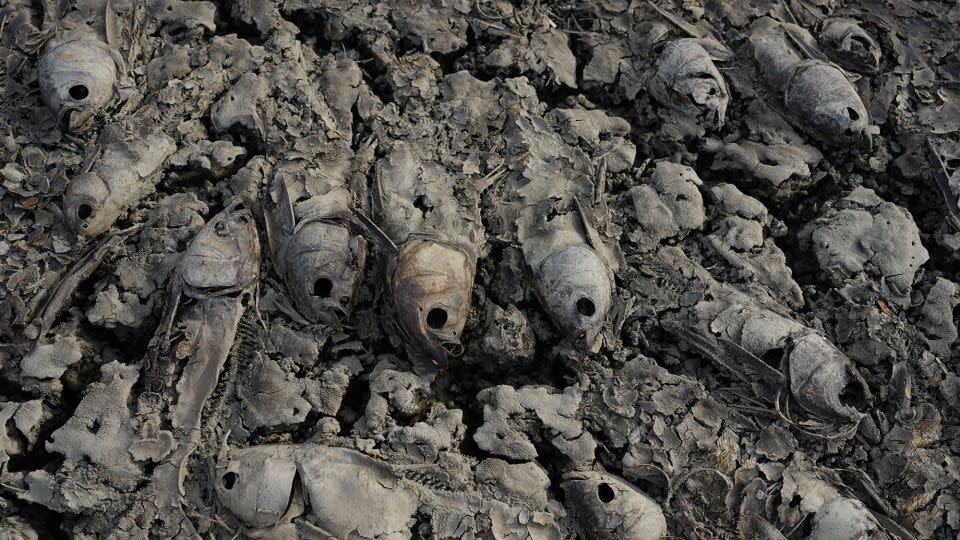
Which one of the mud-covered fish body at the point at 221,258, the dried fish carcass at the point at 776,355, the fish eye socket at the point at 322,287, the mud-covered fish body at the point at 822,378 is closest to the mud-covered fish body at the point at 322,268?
the fish eye socket at the point at 322,287

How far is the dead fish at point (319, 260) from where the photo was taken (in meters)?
2.62

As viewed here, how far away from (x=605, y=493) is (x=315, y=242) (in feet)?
4.26

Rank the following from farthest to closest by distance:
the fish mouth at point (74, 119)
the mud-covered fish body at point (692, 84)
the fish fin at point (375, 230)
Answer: the mud-covered fish body at point (692, 84) → the fish mouth at point (74, 119) → the fish fin at point (375, 230)

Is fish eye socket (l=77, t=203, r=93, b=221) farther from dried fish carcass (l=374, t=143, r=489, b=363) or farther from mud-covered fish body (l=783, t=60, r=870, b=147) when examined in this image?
mud-covered fish body (l=783, t=60, r=870, b=147)

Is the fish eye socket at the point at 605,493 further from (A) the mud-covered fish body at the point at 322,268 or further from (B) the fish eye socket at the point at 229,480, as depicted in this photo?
(B) the fish eye socket at the point at 229,480

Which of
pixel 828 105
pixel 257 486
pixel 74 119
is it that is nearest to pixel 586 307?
pixel 257 486

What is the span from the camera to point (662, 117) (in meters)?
3.17

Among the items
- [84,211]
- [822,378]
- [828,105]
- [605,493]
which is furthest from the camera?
[828,105]

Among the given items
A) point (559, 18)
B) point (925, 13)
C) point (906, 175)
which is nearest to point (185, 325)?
point (559, 18)

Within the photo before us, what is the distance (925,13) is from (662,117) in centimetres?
135

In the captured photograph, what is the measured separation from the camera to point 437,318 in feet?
8.46

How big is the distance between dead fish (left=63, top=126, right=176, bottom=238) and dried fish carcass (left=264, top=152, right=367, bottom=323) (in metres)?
0.48

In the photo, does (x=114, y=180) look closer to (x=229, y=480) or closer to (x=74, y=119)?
(x=74, y=119)

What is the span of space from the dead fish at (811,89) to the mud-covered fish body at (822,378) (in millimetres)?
958
